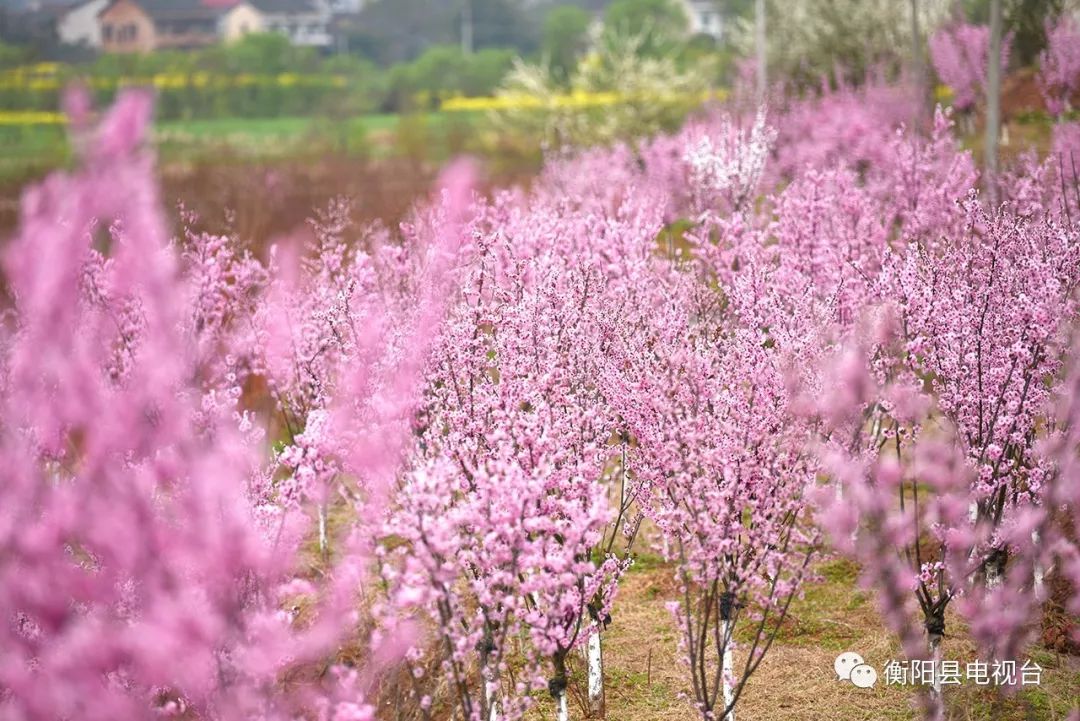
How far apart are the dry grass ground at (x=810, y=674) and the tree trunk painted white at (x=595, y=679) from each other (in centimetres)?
9

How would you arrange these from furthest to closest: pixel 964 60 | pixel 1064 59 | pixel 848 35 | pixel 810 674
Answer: pixel 848 35 < pixel 964 60 < pixel 1064 59 < pixel 810 674

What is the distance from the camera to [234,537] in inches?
132

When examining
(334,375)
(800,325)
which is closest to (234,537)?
(800,325)

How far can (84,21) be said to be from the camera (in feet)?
282

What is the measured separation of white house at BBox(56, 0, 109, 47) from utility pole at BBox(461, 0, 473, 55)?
32806mm

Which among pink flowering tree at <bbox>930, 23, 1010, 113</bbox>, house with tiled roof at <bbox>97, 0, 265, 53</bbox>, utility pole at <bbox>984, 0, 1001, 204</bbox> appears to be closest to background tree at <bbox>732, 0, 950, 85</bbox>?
pink flowering tree at <bbox>930, 23, 1010, 113</bbox>

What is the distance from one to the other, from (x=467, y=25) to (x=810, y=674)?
10658 cm

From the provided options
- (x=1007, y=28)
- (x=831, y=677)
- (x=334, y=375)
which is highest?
(x=1007, y=28)

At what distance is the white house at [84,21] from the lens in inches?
3150

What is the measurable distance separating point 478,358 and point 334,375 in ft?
10.4

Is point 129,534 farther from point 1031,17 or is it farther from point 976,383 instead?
point 1031,17

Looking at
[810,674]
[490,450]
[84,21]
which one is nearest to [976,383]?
[810,674]

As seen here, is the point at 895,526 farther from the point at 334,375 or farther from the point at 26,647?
the point at 334,375

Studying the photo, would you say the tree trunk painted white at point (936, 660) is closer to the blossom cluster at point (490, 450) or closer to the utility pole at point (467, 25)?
the blossom cluster at point (490, 450)
